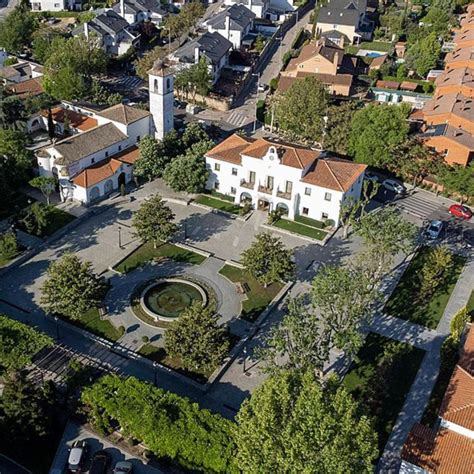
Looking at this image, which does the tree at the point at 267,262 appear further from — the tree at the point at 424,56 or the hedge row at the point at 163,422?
the tree at the point at 424,56

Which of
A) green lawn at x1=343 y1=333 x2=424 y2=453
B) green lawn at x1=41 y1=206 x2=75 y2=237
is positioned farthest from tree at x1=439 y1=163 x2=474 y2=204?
green lawn at x1=41 y1=206 x2=75 y2=237

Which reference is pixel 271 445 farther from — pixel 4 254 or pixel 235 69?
pixel 235 69

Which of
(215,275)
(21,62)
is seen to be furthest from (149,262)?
(21,62)

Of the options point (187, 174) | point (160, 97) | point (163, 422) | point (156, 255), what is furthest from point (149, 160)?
point (163, 422)

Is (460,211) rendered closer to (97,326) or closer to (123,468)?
(97,326)

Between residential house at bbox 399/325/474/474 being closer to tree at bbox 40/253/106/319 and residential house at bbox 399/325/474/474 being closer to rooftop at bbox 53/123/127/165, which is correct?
tree at bbox 40/253/106/319

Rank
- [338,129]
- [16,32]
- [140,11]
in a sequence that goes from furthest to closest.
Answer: [140,11] < [16,32] < [338,129]

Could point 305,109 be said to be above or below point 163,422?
above
